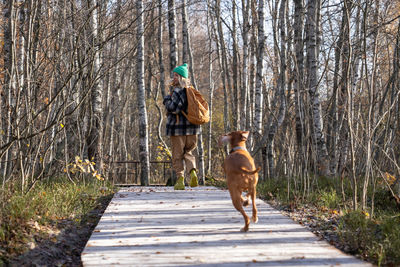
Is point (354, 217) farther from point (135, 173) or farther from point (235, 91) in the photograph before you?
point (235, 91)

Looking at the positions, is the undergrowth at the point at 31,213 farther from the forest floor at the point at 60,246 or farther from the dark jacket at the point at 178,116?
the dark jacket at the point at 178,116

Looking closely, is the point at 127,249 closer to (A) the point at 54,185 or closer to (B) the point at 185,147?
(A) the point at 54,185

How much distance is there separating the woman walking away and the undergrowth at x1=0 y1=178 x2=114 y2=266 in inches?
77.3

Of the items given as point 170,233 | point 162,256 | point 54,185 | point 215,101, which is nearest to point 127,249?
point 162,256

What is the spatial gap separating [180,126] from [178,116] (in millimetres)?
202

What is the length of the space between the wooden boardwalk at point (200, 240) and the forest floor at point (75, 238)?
0.28 m

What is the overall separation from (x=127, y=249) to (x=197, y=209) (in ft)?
7.18

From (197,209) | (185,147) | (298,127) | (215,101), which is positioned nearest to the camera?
(197,209)

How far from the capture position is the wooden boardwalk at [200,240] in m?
→ 3.58

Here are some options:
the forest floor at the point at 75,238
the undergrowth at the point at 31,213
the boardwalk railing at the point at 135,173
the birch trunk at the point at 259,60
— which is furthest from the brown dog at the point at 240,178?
the boardwalk railing at the point at 135,173

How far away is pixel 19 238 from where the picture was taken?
411cm

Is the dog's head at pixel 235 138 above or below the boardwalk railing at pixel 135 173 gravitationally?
above

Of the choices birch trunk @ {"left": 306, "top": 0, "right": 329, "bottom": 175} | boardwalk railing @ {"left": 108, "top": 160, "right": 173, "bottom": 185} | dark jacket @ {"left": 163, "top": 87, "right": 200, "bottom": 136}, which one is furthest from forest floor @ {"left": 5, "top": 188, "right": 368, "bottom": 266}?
boardwalk railing @ {"left": 108, "top": 160, "right": 173, "bottom": 185}

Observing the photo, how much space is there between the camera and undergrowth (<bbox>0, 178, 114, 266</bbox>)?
4.01m
